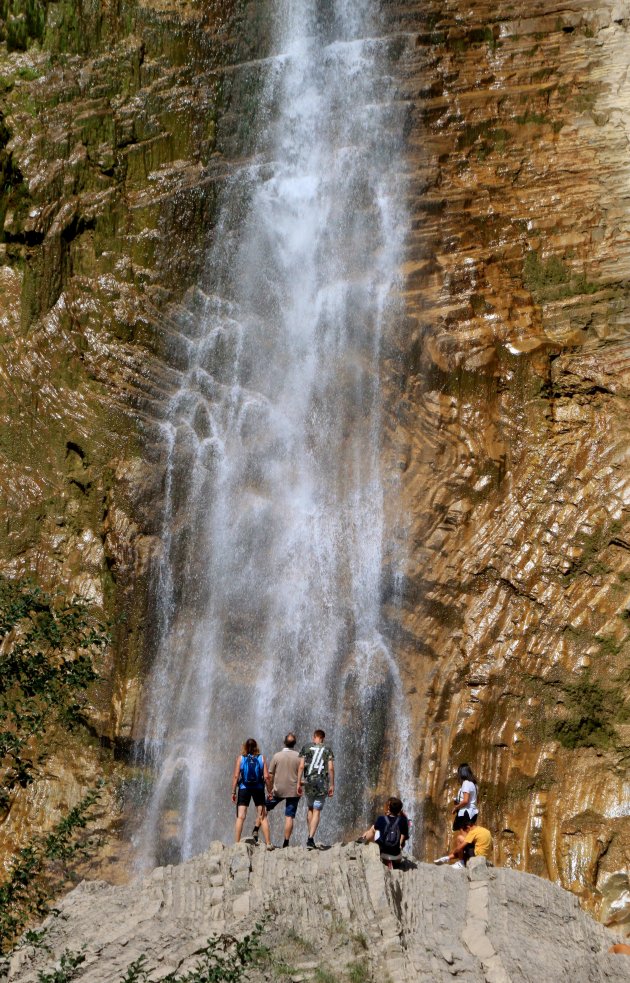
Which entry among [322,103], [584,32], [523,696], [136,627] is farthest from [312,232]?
[523,696]

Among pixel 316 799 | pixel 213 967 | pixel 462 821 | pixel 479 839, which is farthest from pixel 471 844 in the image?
pixel 213 967

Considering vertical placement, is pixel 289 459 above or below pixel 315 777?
above

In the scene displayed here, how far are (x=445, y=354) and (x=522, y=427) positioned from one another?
1.77 meters

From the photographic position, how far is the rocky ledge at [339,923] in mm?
9320

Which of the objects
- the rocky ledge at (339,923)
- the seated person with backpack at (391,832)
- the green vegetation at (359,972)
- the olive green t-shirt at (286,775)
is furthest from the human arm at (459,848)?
the green vegetation at (359,972)

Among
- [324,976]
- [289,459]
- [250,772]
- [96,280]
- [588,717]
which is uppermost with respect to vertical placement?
[96,280]

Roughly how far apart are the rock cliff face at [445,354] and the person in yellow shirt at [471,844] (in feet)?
12.2

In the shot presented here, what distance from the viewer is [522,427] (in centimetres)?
1808

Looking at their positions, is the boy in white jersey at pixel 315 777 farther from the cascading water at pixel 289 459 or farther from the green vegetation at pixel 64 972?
the cascading water at pixel 289 459

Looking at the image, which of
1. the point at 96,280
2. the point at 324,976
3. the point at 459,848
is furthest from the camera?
the point at 96,280

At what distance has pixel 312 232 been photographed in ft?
68.0

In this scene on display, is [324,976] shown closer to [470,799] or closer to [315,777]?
[315,777]

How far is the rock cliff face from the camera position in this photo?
16.5 m

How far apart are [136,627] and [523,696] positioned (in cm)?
621
